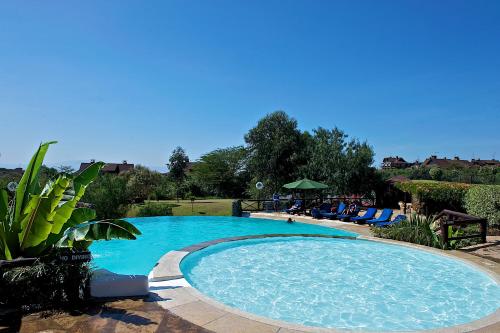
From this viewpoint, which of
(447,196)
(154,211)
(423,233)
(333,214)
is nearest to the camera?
(423,233)

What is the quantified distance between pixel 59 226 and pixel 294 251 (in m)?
9.02

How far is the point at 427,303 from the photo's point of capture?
8617mm

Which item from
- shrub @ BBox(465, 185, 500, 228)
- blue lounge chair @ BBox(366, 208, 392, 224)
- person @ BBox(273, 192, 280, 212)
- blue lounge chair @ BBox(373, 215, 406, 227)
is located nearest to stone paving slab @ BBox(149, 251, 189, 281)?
blue lounge chair @ BBox(373, 215, 406, 227)

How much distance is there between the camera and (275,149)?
32.1 m

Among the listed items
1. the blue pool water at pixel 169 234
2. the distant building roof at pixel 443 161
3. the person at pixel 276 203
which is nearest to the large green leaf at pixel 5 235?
the blue pool water at pixel 169 234

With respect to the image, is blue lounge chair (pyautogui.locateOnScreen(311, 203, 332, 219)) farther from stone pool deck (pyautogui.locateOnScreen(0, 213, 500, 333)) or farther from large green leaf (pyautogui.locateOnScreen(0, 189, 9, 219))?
large green leaf (pyautogui.locateOnScreen(0, 189, 9, 219))

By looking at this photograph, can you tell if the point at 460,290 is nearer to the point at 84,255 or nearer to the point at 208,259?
the point at 208,259

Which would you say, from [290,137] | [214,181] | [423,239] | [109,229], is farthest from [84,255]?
[214,181]

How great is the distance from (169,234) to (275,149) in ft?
53.7

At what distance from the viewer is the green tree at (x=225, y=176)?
172ft

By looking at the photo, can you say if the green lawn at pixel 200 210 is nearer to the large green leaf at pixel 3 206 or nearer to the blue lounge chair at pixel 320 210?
the blue lounge chair at pixel 320 210

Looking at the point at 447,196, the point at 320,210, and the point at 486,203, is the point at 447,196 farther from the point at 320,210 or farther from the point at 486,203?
the point at 320,210

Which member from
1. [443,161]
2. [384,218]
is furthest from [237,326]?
[443,161]

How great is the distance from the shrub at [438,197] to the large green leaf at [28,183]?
20.7 m
